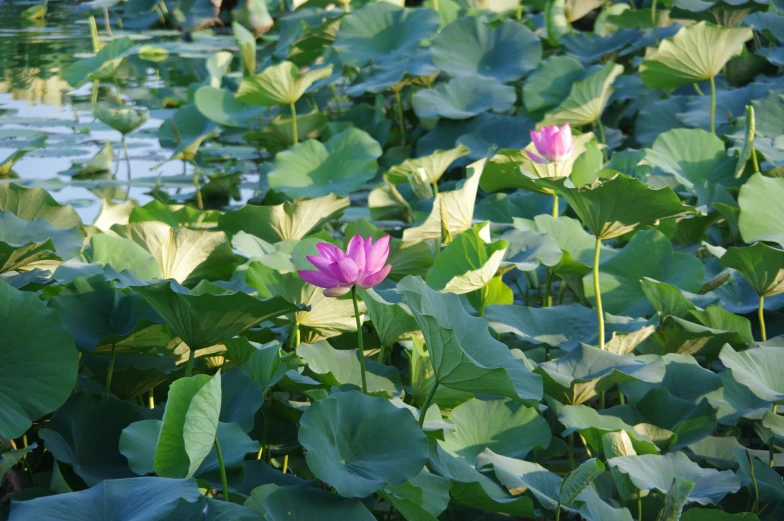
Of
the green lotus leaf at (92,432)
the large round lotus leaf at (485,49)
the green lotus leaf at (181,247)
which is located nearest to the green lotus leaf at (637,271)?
the green lotus leaf at (181,247)

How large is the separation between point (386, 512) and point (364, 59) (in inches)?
88.4

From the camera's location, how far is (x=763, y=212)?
5.32 ft

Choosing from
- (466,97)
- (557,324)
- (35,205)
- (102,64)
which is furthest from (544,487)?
(102,64)

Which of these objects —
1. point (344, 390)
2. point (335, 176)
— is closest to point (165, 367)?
point (344, 390)

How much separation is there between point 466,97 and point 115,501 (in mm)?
2173

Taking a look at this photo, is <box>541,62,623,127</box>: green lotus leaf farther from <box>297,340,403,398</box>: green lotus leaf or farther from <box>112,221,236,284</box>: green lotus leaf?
<box>297,340,403,398</box>: green lotus leaf

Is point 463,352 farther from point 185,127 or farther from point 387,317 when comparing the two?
point 185,127

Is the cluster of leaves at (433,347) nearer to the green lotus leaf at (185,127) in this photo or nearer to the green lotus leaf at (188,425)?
the green lotus leaf at (188,425)

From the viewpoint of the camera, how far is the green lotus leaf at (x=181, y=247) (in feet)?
5.02

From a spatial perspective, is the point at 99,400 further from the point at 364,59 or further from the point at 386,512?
the point at 364,59

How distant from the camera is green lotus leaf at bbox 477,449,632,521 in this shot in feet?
3.19

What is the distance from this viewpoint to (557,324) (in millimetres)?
1506

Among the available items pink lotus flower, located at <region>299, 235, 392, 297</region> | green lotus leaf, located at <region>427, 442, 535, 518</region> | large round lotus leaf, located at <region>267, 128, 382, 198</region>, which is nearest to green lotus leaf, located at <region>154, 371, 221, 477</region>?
pink lotus flower, located at <region>299, 235, 392, 297</region>

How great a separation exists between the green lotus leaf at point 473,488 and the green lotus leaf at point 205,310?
0.28 meters
